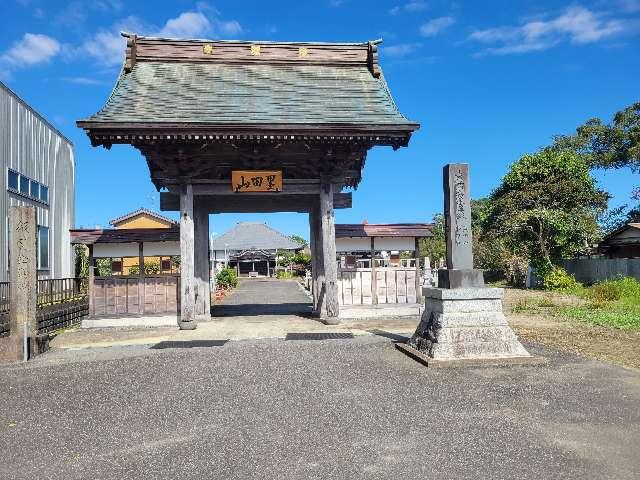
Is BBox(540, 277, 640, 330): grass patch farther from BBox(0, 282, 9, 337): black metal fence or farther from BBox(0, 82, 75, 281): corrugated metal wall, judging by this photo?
BBox(0, 82, 75, 281): corrugated metal wall

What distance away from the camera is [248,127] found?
35.6 ft

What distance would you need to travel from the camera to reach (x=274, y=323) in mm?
12805

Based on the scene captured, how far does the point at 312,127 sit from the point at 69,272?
17.0 m

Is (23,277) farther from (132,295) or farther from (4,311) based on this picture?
(132,295)

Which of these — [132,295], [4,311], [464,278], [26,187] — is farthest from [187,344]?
[26,187]

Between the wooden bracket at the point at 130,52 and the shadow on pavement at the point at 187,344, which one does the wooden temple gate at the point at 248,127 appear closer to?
the wooden bracket at the point at 130,52

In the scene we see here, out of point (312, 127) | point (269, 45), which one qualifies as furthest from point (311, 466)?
point (269, 45)

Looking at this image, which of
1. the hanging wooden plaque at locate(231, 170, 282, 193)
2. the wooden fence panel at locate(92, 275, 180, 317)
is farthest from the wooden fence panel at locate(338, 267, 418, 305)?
the wooden fence panel at locate(92, 275, 180, 317)

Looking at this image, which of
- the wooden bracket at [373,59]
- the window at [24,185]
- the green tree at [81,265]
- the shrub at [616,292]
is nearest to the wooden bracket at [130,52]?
the wooden bracket at [373,59]

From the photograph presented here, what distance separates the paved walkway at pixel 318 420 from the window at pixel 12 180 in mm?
11930

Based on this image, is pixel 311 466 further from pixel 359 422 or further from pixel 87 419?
pixel 87 419

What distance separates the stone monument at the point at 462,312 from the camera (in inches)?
295

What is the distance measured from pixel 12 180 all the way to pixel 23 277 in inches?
413

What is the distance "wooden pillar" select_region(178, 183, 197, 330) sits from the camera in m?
11.9
